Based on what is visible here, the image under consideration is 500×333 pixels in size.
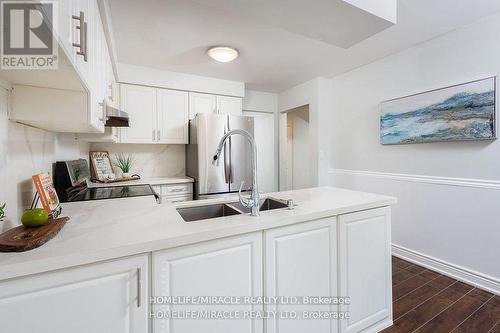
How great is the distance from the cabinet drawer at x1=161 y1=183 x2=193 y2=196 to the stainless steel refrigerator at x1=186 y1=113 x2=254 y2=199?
96 millimetres

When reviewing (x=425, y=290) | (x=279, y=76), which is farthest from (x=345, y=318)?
(x=279, y=76)

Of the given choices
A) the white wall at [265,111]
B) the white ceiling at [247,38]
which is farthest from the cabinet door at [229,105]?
the white wall at [265,111]

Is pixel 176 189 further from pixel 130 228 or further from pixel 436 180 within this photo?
pixel 436 180

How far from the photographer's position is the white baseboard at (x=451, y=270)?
77.7 inches

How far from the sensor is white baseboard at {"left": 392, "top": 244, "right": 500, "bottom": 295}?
1.97m

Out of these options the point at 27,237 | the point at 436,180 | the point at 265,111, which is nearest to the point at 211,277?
the point at 27,237

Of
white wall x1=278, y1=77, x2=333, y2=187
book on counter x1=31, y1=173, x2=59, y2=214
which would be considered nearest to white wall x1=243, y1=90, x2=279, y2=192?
white wall x1=278, y1=77, x2=333, y2=187

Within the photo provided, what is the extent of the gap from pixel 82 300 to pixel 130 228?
283 millimetres

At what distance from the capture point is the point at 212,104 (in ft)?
11.6

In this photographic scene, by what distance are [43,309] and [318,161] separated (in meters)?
3.41

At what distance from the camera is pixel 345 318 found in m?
1.37

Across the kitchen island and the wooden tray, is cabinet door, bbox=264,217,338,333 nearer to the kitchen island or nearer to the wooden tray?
the kitchen island

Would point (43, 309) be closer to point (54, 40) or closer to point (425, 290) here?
point (54, 40)

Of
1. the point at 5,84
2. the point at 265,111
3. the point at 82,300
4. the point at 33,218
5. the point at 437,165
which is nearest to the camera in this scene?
the point at 82,300
